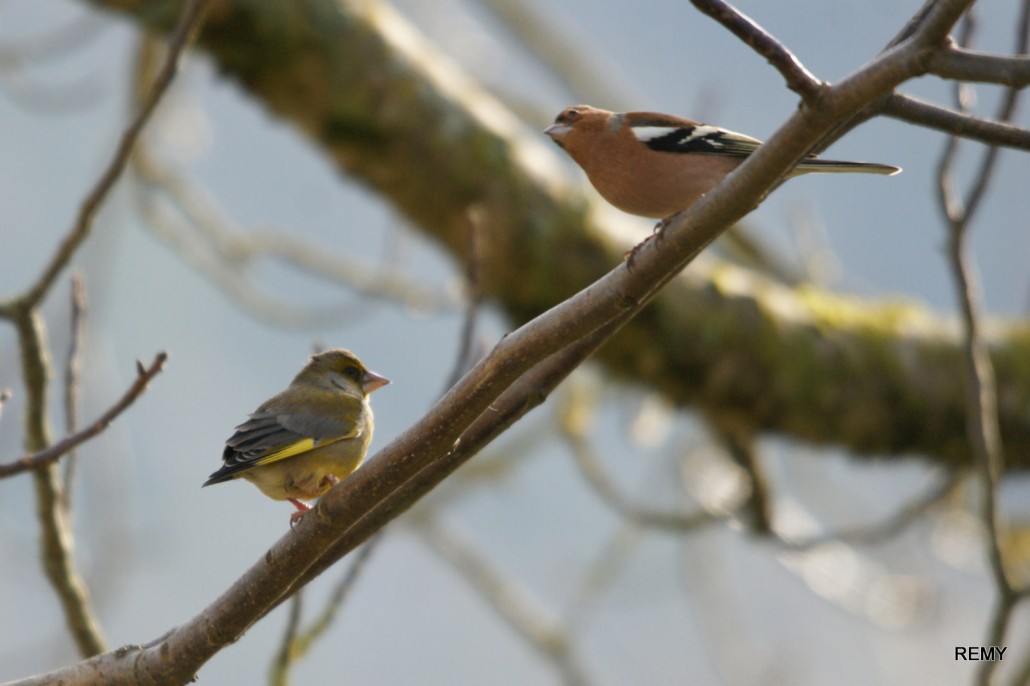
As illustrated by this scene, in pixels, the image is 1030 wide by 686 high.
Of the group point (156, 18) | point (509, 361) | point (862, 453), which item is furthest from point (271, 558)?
point (862, 453)

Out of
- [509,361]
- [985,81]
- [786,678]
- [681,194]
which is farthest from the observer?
[786,678]

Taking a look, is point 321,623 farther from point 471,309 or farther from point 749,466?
point 749,466

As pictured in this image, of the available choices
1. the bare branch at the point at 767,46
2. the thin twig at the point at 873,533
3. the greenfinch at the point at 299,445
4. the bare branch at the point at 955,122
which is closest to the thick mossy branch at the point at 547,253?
the thin twig at the point at 873,533

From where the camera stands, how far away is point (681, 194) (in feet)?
11.4

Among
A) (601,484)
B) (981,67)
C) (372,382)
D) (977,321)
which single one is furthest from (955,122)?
(601,484)

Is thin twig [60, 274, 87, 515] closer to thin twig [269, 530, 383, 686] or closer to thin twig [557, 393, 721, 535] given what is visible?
thin twig [269, 530, 383, 686]

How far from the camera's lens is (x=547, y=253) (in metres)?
7.51

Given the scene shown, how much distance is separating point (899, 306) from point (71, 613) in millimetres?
6829

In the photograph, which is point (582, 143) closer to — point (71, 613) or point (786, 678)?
point (71, 613)

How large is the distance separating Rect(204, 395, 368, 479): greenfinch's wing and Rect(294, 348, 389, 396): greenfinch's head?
301 mm

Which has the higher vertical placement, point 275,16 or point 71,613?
point 275,16

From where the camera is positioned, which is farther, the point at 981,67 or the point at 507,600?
the point at 507,600

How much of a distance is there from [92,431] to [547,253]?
4.73m

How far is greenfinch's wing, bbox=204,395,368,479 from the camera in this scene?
3.99 meters
